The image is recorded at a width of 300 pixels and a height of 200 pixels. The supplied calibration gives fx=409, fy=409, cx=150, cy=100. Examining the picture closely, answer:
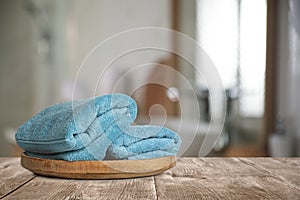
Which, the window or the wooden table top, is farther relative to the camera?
the window

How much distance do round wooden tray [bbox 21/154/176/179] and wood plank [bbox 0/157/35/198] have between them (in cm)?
3

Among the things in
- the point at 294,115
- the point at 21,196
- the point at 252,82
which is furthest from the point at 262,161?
Result: the point at 252,82

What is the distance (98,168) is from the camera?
60cm

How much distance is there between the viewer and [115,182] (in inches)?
23.9

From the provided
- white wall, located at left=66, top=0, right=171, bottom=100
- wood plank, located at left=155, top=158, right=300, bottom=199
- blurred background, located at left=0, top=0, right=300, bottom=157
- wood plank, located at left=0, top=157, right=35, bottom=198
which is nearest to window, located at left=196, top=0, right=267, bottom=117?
blurred background, located at left=0, top=0, right=300, bottom=157

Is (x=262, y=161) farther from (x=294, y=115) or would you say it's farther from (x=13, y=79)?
(x=13, y=79)

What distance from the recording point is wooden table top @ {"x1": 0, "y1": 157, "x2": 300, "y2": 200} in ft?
1.70

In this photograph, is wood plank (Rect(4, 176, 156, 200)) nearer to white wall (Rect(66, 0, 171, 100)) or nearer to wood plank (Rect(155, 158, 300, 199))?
wood plank (Rect(155, 158, 300, 199))

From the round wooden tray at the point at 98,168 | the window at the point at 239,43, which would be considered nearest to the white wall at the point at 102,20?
the window at the point at 239,43

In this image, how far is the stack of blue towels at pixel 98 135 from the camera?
610 mm

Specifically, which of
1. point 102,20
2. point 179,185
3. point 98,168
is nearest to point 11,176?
point 98,168

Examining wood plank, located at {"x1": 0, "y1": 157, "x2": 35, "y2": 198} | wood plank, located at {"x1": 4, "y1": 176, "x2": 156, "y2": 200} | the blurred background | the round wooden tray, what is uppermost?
the blurred background

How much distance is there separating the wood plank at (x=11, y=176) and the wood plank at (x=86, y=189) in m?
0.02

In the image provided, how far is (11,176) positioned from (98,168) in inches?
6.6
